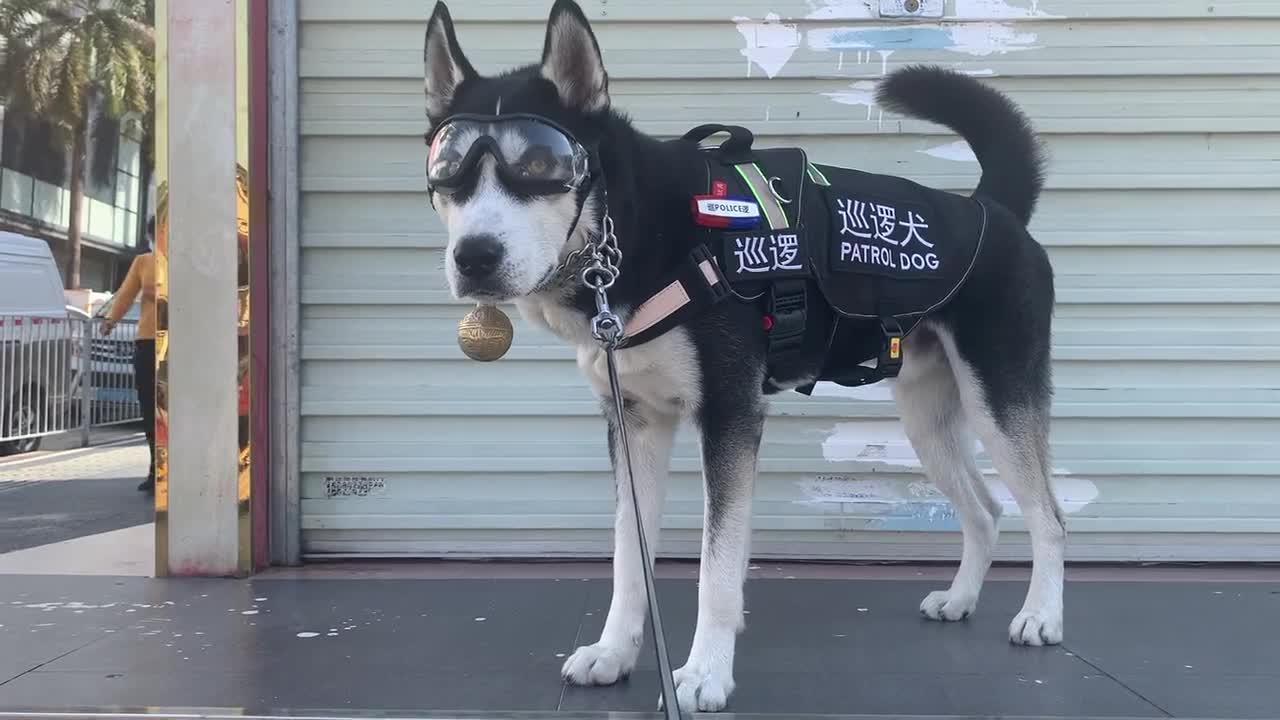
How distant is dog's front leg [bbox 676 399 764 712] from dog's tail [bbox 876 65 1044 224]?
4.83ft

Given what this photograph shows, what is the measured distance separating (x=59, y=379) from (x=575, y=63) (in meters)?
10.0

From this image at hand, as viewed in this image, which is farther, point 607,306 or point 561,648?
point 561,648

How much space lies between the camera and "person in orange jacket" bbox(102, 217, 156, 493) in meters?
6.69

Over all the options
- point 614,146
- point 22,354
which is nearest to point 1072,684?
point 614,146

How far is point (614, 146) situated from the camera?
2721 millimetres

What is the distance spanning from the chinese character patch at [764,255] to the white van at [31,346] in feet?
30.5

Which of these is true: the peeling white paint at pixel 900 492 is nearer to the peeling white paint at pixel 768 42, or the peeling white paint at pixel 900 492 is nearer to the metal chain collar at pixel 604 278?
the peeling white paint at pixel 768 42

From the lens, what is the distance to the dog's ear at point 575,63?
2539 mm

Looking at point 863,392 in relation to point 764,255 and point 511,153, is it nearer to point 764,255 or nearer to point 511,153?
point 764,255

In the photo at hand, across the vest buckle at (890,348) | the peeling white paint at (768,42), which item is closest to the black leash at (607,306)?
the vest buckle at (890,348)

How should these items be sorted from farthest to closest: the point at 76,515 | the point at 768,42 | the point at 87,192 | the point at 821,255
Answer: the point at 87,192 < the point at 76,515 < the point at 768,42 < the point at 821,255

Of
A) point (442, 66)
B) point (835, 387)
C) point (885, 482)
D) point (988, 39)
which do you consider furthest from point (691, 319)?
point (988, 39)

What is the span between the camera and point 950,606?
3.68 m

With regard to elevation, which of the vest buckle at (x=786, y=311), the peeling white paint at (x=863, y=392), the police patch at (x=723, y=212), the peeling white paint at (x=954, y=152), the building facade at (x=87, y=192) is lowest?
the peeling white paint at (x=863, y=392)
